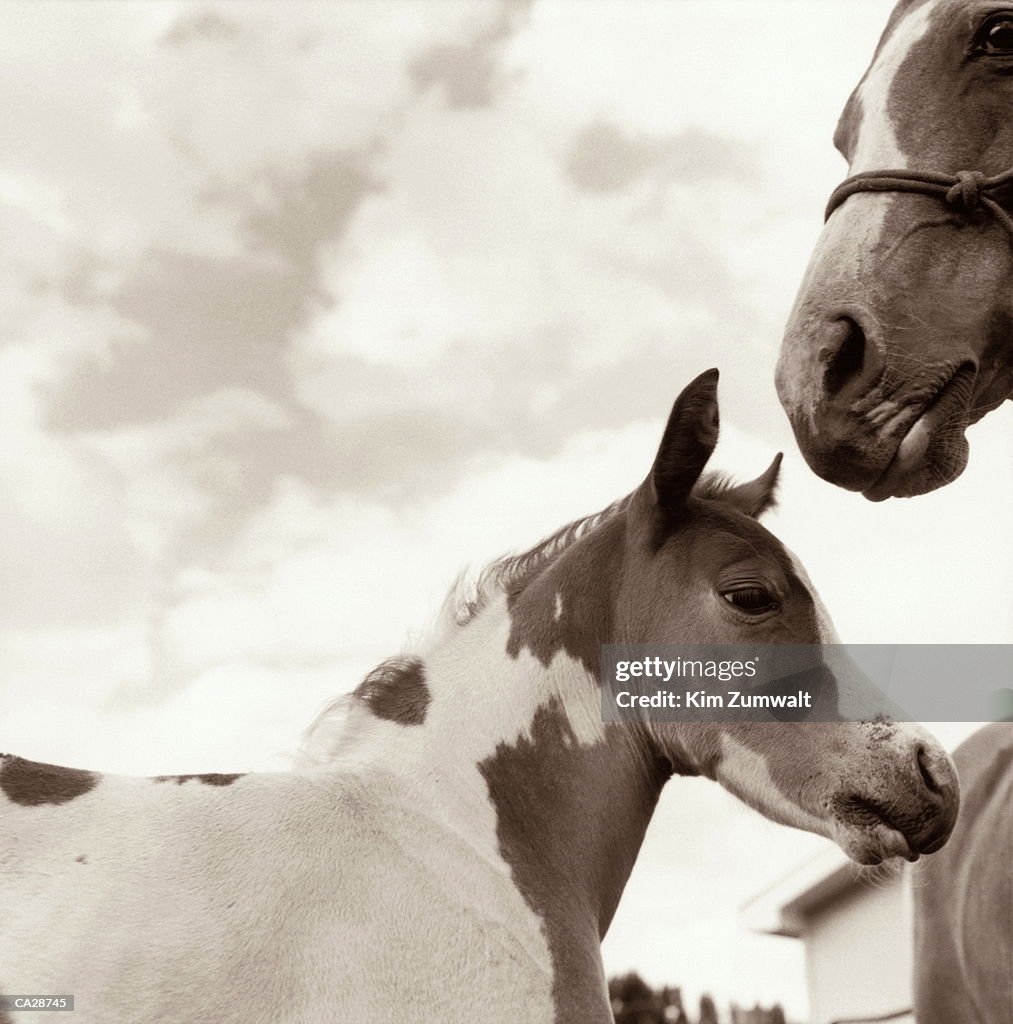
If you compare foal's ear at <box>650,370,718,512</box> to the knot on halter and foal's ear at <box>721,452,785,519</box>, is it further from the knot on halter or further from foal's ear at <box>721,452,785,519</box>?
the knot on halter

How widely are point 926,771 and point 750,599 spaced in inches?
28.4

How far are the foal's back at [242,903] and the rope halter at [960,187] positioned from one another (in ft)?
8.22

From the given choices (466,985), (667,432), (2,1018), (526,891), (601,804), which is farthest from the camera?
(667,432)

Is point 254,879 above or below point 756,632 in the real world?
below

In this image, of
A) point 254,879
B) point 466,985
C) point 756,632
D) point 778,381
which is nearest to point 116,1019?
point 254,879

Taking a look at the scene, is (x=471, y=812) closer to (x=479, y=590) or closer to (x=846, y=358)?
(x=479, y=590)

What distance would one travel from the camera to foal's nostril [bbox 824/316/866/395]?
140 inches

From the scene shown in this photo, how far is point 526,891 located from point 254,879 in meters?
0.76

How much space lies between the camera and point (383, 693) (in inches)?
145

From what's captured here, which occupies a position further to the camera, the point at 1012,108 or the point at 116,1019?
the point at 1012,108

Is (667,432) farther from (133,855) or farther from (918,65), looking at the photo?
(133,855)

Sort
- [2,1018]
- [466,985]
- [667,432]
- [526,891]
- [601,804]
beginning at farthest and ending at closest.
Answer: [667,432] < [601,804] < [526,891] < [466,985] < [2,1018]

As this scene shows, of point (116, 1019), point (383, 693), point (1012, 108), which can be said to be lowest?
point (116, 1019)

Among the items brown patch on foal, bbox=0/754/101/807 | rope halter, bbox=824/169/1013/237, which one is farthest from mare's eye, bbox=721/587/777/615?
brown patch on foal, bbox=0/754/101/807
